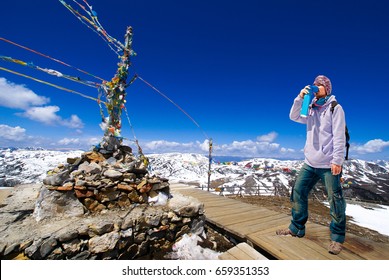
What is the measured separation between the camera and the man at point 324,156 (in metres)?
3.09

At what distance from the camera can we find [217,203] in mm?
7734

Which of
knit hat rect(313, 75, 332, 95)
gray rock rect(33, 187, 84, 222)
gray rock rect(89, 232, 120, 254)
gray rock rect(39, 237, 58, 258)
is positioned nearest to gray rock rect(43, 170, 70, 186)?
gray rock rect(33, 187, 84, 222)

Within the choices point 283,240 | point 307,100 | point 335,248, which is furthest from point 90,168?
point 335,248

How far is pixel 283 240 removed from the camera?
3.74 metres

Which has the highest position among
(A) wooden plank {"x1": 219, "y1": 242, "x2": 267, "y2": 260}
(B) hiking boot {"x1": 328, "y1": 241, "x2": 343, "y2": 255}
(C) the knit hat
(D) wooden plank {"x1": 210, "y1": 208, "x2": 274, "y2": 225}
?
(C) the knit hat

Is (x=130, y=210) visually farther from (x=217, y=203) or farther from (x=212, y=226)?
(x=217, y=203)

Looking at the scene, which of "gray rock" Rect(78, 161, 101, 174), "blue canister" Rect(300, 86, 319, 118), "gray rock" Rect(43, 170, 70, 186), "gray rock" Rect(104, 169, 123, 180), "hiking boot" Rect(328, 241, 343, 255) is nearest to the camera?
"hiking boot" Rect(328, 241, 343, 255)

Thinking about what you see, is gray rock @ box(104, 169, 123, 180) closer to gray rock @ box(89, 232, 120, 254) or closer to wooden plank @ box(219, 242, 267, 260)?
gray rock @ box(89, 232, 120, 254)

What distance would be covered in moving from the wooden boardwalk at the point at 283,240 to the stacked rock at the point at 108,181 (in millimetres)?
2060

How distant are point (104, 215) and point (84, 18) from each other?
5.02 m

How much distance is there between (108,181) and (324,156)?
4.58 meters

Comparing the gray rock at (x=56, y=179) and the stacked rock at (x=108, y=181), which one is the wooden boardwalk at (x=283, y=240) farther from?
the gray rock at (x=56, y=179)

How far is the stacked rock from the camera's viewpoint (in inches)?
177

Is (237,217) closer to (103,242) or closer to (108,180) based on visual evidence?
(103,242)
